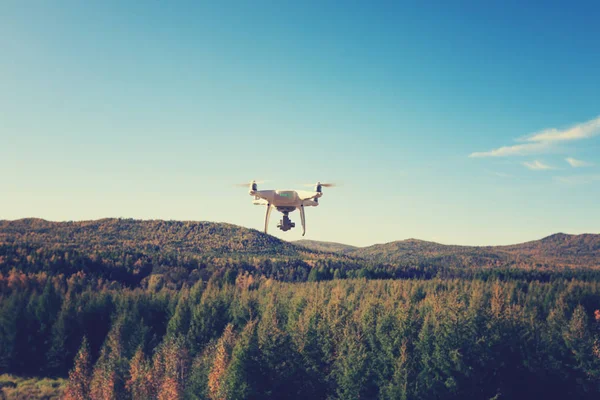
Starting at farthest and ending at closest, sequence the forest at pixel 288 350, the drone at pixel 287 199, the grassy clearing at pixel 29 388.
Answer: the grassy clearing at pixel 29 388 < the forest at pixel 288 350 < the drone at pixel 287 199

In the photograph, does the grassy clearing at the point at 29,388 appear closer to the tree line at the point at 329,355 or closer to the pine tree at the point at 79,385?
the tree line at the point at 329,355

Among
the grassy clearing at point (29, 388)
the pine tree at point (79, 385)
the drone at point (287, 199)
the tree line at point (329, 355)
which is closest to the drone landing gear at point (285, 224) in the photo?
the drone at point (287, 199)

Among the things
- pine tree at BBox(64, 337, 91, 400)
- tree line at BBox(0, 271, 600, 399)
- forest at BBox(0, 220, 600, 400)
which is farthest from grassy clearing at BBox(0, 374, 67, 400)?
pine tree at BBox(64, 337, 91, 400)

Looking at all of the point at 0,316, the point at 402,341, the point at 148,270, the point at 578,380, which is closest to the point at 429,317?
the point at 402,341

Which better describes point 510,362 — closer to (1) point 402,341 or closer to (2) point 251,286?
(1) point 402,341

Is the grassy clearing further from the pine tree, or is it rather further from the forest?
the pine tree

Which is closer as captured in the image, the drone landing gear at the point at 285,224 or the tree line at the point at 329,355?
A: the drone landing gear at the point at 285,224

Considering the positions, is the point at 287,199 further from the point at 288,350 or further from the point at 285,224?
the point at 288,350

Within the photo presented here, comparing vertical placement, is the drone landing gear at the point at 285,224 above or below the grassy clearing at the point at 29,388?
above

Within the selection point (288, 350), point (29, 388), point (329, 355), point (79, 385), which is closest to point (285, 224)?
point (288, 350)
